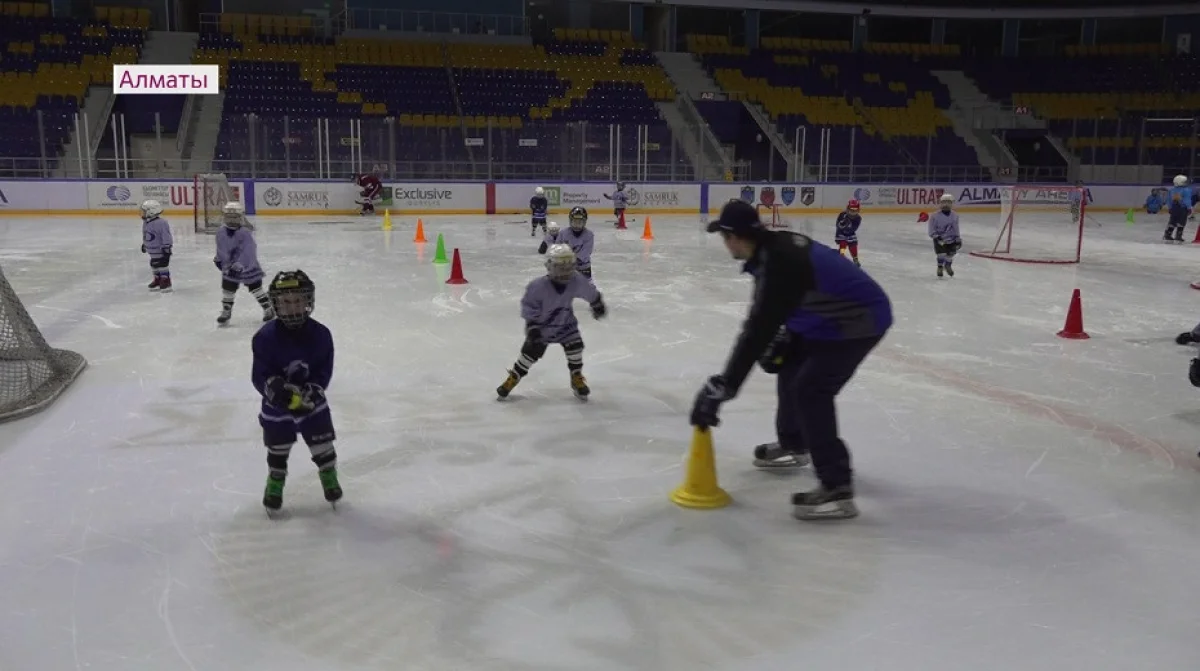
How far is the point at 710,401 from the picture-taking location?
12.7 ft

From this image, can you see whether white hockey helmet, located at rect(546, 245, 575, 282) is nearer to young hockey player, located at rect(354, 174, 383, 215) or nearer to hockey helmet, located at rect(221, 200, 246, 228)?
hockey helmet, located at rect(221, 200, 246, 228)

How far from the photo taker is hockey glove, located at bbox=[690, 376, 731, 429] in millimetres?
3851

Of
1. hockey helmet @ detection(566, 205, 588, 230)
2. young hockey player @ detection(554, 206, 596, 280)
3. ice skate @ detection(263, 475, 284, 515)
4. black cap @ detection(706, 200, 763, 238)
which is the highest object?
black cap @ detection(706, 200, 763, 238)

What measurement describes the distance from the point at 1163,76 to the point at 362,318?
1438 inches

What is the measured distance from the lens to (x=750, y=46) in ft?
122

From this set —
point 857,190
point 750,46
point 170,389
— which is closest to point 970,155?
point 857,190

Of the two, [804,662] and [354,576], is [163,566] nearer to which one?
[354,576]

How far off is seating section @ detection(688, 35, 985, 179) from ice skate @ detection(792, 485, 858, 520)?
81.4 ft

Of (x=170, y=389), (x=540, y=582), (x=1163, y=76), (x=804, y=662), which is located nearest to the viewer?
(x=804, y=662)

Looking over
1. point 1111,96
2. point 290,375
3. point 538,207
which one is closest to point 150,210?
point 290,375

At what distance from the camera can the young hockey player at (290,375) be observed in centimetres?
387

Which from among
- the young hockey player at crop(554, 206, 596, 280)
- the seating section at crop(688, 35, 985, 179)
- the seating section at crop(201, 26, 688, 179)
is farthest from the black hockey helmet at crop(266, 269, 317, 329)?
the seating section at crop(688, 35, 985, 179)

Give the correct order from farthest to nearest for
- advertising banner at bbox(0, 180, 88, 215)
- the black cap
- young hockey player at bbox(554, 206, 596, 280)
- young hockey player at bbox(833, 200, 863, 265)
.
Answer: advertising banner at bbox(0, 180, 88, 215) < young hockey player at bbox(833, 200, 863, 265) < young hockey player at bbox(554, 206, 596, 280) < the black cap

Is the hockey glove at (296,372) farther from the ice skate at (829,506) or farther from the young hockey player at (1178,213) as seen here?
the young hockey player at (1178,213)
